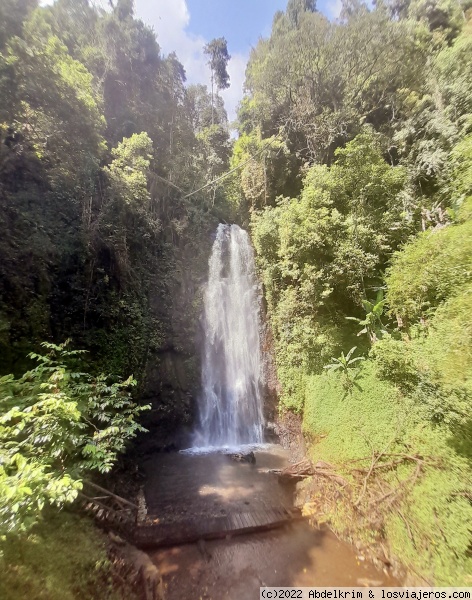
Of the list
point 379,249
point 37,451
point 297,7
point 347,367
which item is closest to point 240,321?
point 347,367

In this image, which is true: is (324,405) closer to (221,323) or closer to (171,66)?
(221,323)

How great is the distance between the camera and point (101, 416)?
17.0 feet

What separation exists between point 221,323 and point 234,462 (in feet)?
23.1

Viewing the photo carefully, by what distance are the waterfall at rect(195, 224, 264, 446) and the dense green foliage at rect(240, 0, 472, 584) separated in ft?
6.70

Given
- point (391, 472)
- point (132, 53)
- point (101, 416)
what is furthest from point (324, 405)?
point (132, 53)

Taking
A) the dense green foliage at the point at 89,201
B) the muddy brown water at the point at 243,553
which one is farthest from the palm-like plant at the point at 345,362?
the dense green foliage at the point at 89,201

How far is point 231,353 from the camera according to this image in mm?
14547

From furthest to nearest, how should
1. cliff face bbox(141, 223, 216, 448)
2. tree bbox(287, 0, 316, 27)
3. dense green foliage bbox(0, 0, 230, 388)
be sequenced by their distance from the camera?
1. tree bbox(287, 0, 316, 27)
2. cliff face bbox(141, 223, 216, 448)
3. dense green foliage bbox(0, 0, 230, 388)

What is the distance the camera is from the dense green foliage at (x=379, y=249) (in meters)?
5.67

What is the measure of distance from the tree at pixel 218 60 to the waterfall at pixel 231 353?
20615mm

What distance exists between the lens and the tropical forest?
4.87 metres

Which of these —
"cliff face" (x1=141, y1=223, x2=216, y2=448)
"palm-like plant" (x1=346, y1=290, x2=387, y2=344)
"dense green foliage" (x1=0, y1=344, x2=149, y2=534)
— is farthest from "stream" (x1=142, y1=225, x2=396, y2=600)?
"palm-like plant" (x1=346, y1=290, x2=387, y2=344)

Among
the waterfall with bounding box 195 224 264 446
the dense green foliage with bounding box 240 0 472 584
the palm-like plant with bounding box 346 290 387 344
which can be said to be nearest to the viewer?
the dense green foliage with bounding box 240 0 472 584

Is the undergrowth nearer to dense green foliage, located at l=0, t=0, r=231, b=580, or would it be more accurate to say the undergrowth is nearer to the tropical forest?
the tropical forest
